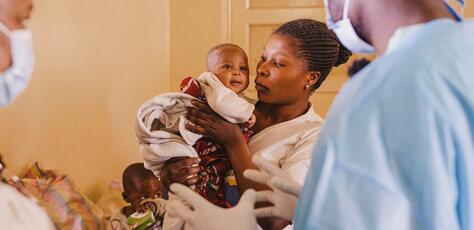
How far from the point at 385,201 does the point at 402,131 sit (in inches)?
3.7

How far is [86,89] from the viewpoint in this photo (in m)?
2.79

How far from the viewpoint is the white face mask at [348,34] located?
1.11 metres

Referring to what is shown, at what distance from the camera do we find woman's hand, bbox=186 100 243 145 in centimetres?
163

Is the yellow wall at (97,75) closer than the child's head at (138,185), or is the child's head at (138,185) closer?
the yellow wall at (97,75)

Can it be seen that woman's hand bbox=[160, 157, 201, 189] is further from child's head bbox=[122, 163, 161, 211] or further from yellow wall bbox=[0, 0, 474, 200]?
child's head bbox=[122, 163, 161, 211]

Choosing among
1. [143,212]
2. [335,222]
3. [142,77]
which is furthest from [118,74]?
[335,222]

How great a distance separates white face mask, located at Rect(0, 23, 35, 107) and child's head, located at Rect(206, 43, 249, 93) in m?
0.85

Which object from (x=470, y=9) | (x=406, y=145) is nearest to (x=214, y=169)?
(x=406, y=145)

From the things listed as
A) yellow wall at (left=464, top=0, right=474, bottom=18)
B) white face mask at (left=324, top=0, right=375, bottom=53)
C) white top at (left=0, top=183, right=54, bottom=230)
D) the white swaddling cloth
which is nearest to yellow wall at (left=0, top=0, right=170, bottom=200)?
the white swaddling cloth

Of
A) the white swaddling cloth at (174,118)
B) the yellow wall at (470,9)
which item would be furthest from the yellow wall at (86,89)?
the yellow wall at (470,9)

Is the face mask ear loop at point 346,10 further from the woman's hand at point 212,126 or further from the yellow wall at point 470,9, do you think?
the yellow wall at point 470,9

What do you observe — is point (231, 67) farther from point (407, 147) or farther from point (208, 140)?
point (407, 147)

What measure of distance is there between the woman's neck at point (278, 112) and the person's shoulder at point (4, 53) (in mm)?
880

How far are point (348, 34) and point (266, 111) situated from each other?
26.6 inches
